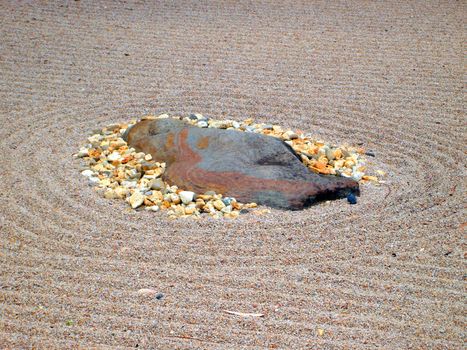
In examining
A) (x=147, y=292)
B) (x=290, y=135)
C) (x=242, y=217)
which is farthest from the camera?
(x=290, y=135)

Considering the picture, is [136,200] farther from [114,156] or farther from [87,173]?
[114,156]

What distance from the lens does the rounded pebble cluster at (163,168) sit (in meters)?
4.91

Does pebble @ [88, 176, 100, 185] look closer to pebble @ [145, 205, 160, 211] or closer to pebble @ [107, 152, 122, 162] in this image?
pebble @ [107, 152, 122, 162]

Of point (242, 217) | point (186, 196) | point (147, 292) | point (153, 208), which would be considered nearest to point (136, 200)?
point (153, 208)

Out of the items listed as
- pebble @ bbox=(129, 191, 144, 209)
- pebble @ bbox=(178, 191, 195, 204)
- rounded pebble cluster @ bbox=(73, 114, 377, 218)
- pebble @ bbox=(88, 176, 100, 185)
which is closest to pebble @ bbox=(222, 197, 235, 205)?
rounded pebble cluster @ bbox=(73, 114, 377, 218)

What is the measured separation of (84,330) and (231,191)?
5.97 feet

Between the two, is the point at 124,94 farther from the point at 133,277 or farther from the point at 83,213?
the point at 133,277

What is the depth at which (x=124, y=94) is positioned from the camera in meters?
7.09

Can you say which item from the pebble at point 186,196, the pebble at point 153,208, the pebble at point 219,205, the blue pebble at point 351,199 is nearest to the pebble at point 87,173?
the pebble at point 153,208

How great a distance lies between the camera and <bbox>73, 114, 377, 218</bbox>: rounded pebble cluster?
193 inches

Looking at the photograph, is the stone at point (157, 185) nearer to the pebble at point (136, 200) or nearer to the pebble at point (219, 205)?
the pebble at point (136, 200)

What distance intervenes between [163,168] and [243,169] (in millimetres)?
693

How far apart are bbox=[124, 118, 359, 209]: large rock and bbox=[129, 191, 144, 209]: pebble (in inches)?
12.2

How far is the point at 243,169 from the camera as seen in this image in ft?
16.7
